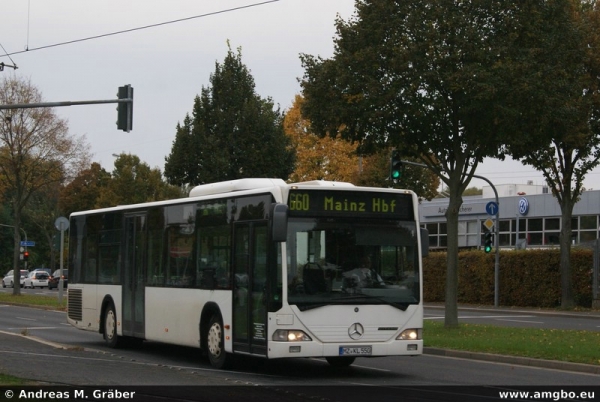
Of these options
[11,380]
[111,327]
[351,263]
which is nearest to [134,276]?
[111,327]

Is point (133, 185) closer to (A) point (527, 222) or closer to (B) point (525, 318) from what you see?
(A) point (527, 222)

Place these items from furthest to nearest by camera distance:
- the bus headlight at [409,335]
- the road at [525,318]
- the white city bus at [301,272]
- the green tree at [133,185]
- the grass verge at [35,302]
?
the green tree at [133,185] → the grass verge at [35,302] → the road at [525,318] → the bus headlight at [409,335] → the white city bus at [301,272]

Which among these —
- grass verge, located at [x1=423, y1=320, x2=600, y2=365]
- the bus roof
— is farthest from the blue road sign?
the bus roof

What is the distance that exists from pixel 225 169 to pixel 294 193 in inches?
963

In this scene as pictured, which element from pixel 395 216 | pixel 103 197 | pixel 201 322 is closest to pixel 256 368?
pixel 201 322

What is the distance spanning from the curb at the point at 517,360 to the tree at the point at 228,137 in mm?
20507

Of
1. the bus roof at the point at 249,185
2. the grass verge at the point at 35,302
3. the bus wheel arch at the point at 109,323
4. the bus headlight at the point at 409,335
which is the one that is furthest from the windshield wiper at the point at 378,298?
the grass verge at the point at 35,302

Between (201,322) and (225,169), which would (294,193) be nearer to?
(201,322)

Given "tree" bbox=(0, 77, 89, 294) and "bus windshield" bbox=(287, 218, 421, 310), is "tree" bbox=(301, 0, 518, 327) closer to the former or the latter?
"bus windshield" bbox=(287, 218, 421, 310)

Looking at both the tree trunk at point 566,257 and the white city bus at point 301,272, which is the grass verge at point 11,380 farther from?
the tree trunk at point 566,257

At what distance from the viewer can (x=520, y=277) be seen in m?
45.1

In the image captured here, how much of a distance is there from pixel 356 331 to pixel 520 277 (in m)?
30.7

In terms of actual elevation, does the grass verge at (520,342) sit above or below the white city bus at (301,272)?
below

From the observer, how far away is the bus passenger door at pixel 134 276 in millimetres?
20766
